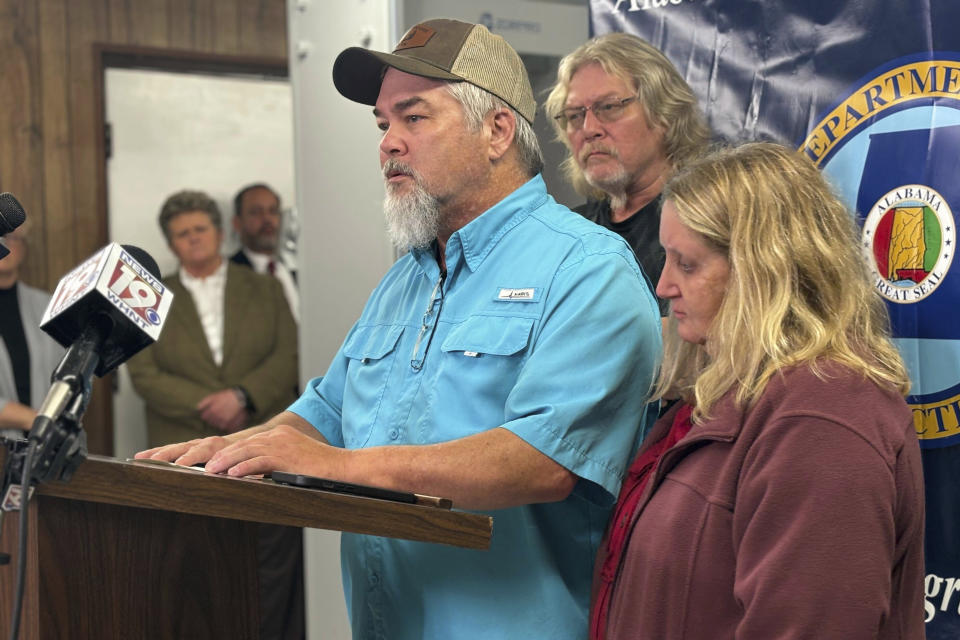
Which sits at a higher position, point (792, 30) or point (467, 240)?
point (792, 30)

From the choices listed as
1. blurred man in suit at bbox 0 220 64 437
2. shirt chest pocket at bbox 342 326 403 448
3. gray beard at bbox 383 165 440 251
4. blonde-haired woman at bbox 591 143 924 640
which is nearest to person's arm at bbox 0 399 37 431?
blurred man in suit at bbox 0 220 64 437

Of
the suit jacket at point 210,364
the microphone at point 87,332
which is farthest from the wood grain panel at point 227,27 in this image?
the microphone at point 87,332

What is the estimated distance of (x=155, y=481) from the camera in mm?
1129

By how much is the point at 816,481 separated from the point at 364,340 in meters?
0.87

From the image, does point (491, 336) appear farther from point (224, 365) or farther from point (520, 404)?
point (224, 365)

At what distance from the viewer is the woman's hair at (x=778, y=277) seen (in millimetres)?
1336

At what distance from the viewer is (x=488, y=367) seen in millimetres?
1580

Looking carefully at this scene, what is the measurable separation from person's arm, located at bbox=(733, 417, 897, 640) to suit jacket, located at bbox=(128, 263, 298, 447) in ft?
10.9

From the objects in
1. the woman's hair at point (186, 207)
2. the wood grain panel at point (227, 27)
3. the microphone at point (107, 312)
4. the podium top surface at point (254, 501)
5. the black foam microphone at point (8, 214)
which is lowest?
the podium top surface at point (254, 501)

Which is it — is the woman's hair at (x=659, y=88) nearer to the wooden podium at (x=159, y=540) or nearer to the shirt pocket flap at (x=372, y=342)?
the shirt pocket flap at (x=372, y=342)

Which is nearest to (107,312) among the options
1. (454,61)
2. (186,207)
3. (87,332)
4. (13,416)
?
(87,332)

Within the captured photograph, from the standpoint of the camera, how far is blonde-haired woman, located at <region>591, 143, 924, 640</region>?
1.20 m

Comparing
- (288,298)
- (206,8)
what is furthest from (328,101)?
(206,8)

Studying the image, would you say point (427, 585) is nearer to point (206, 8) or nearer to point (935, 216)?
point (935, 216)
